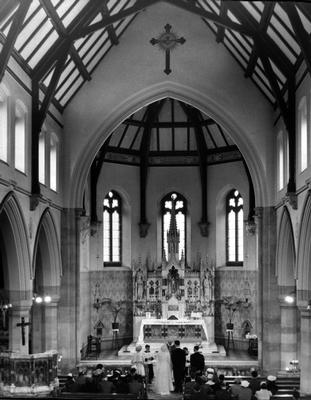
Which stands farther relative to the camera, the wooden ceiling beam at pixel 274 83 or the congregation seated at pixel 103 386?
the wooden ceiling beam at pixel 274 83

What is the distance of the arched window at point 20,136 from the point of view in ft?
69.1

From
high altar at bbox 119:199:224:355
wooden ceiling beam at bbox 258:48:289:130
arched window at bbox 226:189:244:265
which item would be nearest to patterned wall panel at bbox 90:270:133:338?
high altar at bbox 119:199:224:355

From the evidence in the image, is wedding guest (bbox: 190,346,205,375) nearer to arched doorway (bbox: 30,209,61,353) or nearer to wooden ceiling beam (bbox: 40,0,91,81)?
arched doorway (bbox: 30,209,61,353)

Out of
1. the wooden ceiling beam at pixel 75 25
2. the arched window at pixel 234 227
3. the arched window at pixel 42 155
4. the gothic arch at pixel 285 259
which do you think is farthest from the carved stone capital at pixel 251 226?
the wooden ceiling beam at pixel 75 25

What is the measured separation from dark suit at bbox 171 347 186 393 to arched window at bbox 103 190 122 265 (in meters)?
13.0

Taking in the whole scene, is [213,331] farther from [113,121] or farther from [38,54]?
[38,54]

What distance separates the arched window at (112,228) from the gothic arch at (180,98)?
7.03 meters

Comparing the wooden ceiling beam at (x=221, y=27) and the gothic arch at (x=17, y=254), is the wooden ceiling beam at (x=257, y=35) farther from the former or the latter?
the gothic arch at (x=17, y=254)

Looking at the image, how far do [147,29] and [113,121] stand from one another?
4.04 meters

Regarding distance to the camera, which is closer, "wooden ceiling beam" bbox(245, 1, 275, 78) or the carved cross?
"wooden ceiling beam" bbox(245, 1, 275, 78)

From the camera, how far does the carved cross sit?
26094 millimetres

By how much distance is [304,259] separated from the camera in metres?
21.2

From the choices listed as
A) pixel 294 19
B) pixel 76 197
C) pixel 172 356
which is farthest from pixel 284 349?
pixel 294 19

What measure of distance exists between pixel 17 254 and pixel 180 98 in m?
10.0
